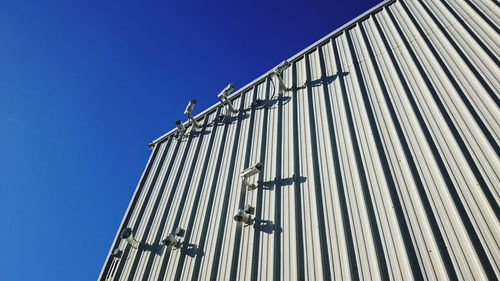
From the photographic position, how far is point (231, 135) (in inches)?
236

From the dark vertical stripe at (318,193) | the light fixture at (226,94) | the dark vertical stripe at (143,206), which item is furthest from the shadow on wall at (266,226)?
the light fixture at (226,94)

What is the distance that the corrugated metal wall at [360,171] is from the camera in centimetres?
270

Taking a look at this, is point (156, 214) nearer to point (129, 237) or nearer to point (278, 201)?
point (129, 237)

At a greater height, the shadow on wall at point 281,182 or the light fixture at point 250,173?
the light fixture at point 250,173

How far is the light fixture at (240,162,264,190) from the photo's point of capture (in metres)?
4.50

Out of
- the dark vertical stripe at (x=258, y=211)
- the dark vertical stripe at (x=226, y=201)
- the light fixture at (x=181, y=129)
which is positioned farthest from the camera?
the light fixture at (x=181, y=129)

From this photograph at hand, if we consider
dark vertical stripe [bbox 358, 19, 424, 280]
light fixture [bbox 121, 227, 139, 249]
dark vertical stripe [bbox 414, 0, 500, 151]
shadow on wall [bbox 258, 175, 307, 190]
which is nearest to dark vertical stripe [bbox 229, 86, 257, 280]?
shadow on wall [bbox 258, 175, 307, 190]

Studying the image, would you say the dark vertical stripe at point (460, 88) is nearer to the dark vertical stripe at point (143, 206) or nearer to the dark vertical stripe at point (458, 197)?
the dark vertical stripe at point (458, 197)

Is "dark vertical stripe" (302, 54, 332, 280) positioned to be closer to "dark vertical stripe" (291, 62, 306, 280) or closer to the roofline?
"dark vertical stripe" (291, 62, 306, 280)

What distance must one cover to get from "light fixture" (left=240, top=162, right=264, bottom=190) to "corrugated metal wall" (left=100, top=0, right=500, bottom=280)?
13 centimetres

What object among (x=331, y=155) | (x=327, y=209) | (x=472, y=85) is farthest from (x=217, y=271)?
(x=472, y=85)

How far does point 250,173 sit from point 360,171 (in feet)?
5.51

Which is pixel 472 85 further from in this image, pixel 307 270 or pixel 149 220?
pixel 149 220

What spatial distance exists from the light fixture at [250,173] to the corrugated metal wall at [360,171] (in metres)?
0.13
